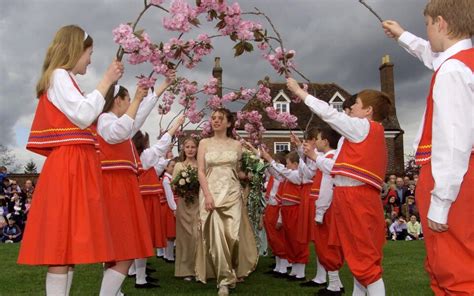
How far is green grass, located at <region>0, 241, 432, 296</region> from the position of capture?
7.98 m

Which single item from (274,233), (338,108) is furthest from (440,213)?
(338,108)

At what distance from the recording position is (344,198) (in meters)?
5.63

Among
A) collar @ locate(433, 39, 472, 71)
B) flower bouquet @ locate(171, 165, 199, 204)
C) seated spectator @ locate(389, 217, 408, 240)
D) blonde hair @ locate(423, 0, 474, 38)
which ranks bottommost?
seated spectator @ locate(389, 217, 408, 240)

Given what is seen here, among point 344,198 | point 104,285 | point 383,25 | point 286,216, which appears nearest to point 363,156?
point 344,198

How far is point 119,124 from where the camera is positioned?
15.7 ft

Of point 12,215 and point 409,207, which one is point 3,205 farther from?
point 409,207

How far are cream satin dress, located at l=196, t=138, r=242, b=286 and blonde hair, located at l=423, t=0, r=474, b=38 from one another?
481cm

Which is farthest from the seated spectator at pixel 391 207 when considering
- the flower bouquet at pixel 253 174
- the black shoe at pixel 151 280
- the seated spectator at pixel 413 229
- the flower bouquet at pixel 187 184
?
the black shoe at pixel 151 280

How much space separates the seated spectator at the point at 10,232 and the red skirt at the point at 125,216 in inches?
590

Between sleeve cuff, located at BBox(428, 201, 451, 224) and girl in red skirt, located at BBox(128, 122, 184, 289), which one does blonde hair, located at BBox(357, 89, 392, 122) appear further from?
sleeve cuff, located at BBox(428, 201, 451, 224)

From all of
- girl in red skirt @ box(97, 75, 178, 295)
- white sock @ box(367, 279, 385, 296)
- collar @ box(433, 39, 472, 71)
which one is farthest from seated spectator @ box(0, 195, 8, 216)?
collar @ box(433, 39, 472, 71)

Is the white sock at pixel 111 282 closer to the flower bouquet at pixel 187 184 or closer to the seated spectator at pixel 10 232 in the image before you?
the flower bouquet at pixel 187 184

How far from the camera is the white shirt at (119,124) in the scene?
4.78 meters

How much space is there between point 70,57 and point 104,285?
2.15 meters
